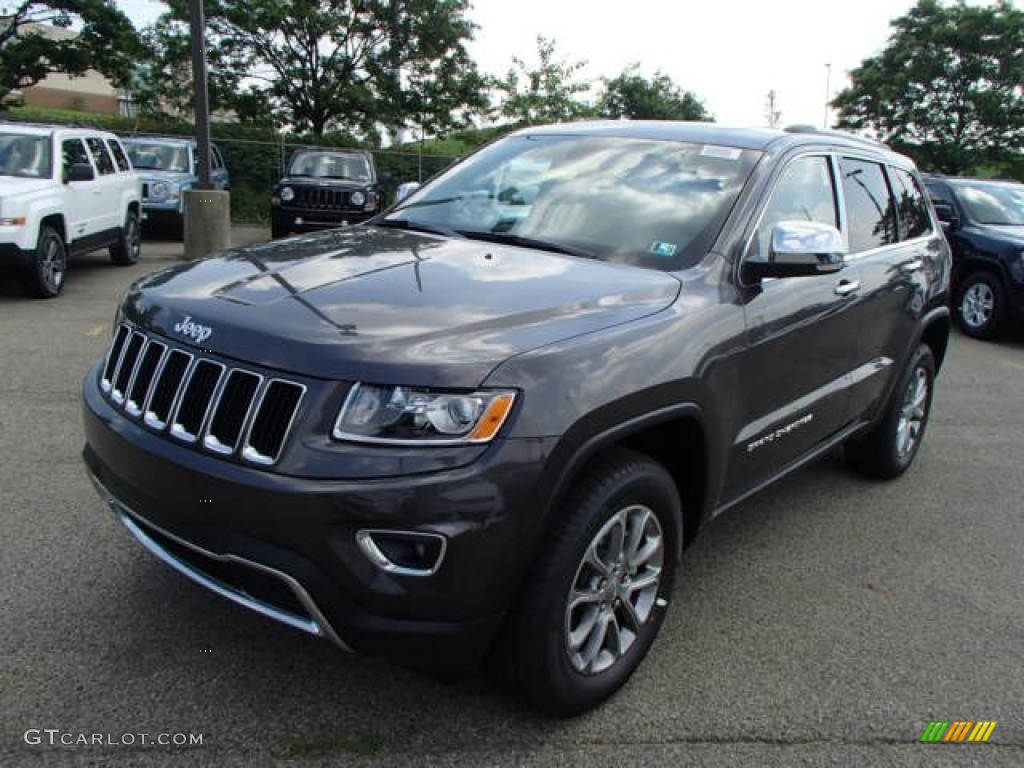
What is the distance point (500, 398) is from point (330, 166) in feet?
50.1

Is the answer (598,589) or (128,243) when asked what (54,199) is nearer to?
(128,243)

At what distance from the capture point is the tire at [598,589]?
242cm

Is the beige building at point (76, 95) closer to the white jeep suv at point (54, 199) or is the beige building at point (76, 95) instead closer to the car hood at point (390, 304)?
the white jeep suv at point (54, 199)

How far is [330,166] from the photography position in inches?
653

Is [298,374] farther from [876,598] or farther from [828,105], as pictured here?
[828,105]

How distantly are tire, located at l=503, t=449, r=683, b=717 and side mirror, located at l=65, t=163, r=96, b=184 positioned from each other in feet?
29.1

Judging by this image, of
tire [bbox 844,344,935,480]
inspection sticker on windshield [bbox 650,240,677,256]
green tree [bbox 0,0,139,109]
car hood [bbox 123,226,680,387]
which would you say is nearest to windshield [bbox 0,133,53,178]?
car hood [bbox 123,226,680,387]

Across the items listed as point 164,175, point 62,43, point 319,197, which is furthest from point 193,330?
point 62,43

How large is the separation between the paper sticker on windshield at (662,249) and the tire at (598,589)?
2.77 ft

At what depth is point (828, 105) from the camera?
34375mm

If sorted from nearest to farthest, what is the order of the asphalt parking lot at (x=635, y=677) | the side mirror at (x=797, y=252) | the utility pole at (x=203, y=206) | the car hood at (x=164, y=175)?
the asphalt parking lot at (x=635, y=677) → the side mirror at (x=797, y=252) → the utility pole at (x=203, y=206) → the car hood at (x=164, y=175)

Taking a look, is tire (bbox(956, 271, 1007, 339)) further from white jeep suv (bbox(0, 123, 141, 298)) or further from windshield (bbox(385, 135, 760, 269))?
white jeep suv (bbox(0, 123, 141, 298))

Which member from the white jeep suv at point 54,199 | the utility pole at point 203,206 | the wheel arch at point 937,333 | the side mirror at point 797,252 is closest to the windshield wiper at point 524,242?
the side mirror at point 797,252

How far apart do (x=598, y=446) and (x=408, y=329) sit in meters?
0.61
